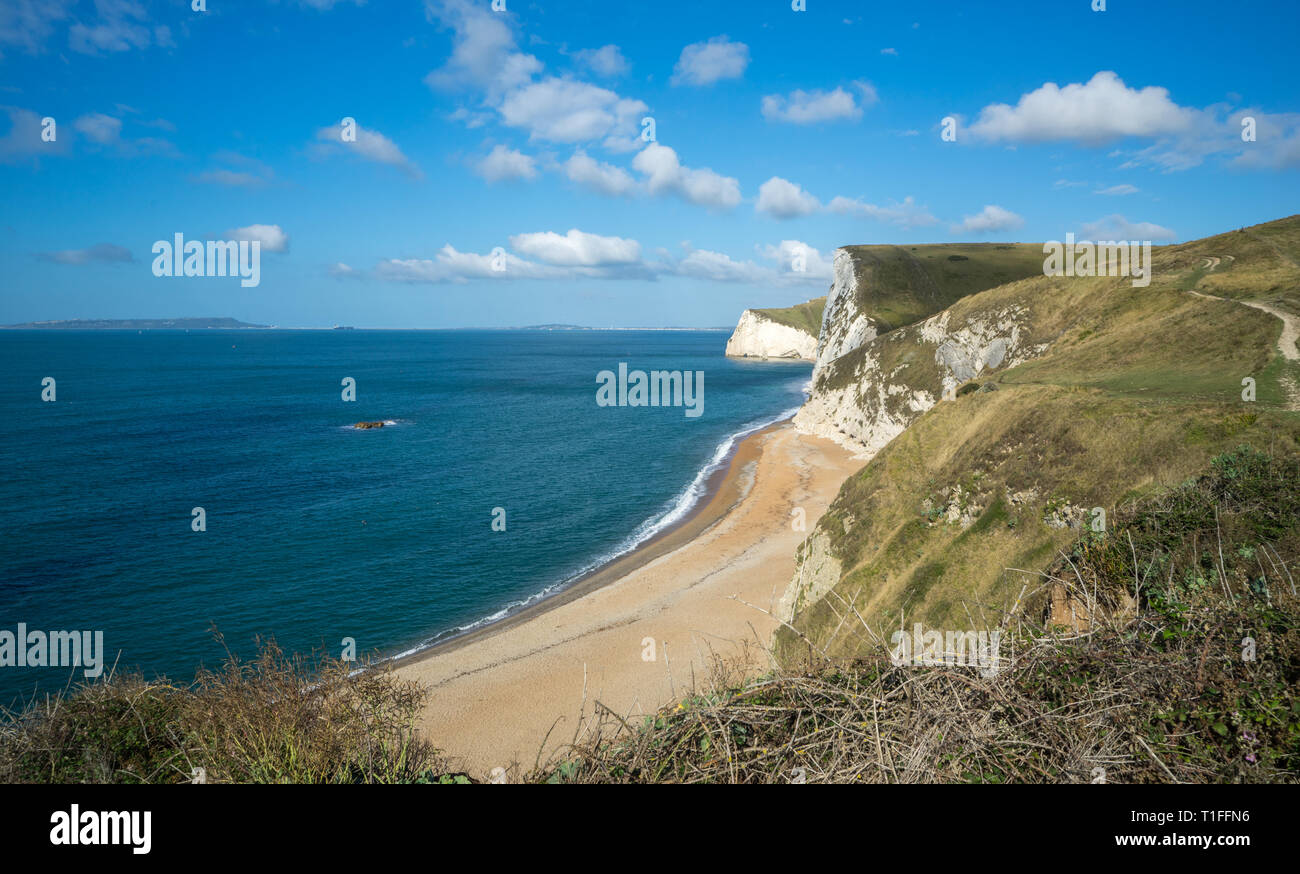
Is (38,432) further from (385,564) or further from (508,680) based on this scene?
(508,680)

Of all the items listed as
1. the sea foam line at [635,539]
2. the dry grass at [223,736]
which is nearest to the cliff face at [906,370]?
the sea foam line at [635,539]

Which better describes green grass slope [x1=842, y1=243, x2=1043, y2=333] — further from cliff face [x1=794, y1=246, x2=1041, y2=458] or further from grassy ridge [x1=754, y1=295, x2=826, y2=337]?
grassy ridge [x1=754, y1=295, x2=826, y2=337]

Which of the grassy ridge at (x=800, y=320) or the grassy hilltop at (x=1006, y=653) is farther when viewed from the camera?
the grassy ridge at (x=800, y=320)

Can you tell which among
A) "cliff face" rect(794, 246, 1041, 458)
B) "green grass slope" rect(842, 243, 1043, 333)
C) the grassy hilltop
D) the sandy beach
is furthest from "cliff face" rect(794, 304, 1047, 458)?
the grassy hilltop

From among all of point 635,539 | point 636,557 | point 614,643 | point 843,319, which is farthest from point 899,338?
point 614,643

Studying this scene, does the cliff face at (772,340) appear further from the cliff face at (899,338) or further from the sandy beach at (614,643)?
the sandy beach at (614,643)

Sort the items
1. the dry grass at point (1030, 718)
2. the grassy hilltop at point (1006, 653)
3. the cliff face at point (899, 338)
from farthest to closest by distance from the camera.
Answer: the cliff face at point (899, 338)
the grassy hilltop at point (1006, 653)
the dry grass at point (1030, 718)

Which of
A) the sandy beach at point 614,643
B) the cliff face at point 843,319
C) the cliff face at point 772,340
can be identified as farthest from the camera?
the cliff face at point 772,340

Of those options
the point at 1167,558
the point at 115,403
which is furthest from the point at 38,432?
the point at 1167,558
